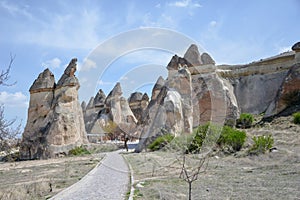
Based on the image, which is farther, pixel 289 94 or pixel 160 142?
pixel 289 94

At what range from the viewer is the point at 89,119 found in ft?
139

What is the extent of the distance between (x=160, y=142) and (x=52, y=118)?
834cm

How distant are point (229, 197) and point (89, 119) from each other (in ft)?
127

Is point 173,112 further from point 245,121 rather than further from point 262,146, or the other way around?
point 262,146

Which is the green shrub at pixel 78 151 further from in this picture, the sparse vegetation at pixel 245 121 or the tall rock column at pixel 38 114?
the sparse vegetation at pixel 245 121

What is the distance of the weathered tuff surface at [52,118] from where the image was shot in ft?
63.6

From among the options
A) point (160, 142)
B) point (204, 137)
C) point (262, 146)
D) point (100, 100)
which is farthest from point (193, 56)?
point (100, 100)

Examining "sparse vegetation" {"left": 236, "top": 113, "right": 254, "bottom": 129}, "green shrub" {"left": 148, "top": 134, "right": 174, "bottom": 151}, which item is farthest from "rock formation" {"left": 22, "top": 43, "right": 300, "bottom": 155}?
"green shrub" {"left": 148, "top": 134, "right": 174, "bottom": 151}

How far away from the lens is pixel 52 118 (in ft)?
65.6

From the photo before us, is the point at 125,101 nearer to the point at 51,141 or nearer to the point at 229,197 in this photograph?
the point at 51,141

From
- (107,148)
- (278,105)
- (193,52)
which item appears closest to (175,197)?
(278,105)

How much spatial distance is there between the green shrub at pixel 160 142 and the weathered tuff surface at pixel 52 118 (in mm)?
6238

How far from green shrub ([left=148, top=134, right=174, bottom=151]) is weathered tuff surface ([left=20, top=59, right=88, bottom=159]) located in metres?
6.24

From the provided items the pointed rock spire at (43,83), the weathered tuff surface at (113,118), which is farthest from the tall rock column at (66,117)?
the weathered tuff surface at (113,118)
